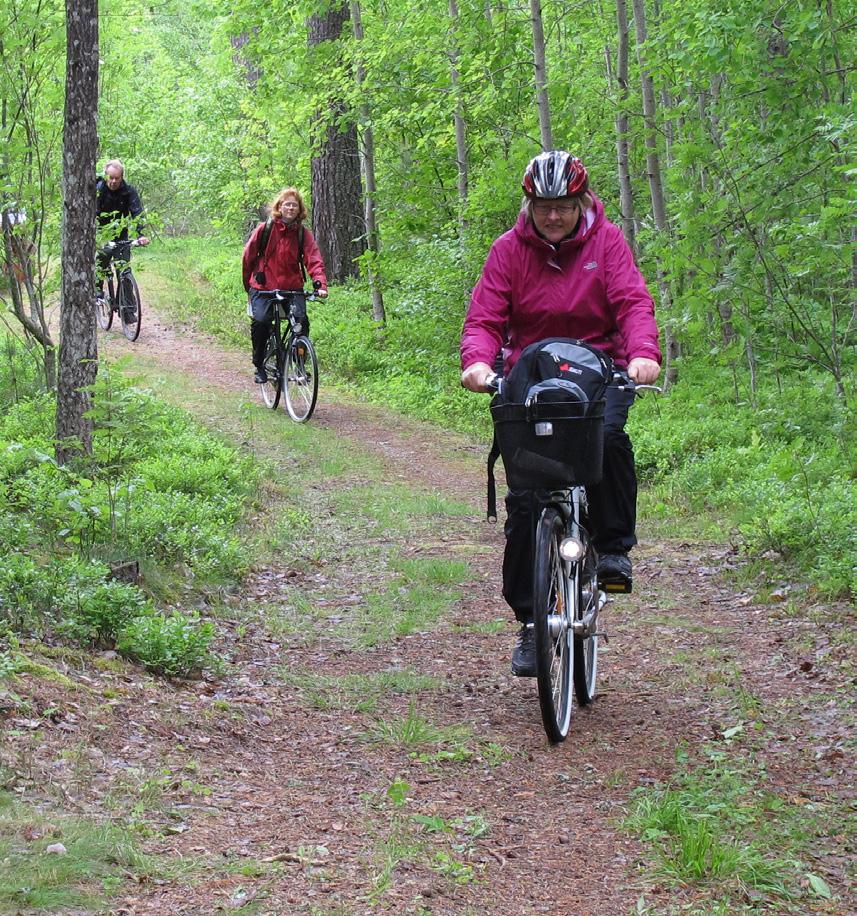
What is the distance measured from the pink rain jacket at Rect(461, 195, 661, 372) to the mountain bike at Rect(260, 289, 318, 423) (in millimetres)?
7499

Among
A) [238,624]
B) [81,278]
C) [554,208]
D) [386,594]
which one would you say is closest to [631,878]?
[554,208]

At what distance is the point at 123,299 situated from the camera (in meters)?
17.0

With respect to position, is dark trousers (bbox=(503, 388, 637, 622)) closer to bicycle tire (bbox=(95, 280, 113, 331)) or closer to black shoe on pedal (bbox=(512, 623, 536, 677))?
black shoe on pedal (bbox=(512, 623, 536, 677))

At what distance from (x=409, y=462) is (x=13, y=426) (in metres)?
3.80

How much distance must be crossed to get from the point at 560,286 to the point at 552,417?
789mm

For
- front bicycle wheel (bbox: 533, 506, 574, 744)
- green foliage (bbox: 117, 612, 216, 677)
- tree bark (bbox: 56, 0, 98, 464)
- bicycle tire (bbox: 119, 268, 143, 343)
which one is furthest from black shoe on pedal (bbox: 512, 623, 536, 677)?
bicycle tire (bbox: 119, 268, 143, 343)

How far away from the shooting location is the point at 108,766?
4.09 meters

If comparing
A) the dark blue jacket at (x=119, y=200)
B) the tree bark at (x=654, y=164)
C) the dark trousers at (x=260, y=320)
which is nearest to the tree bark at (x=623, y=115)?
the tree bark at (x=654, y=164)

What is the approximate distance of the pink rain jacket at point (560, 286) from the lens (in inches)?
189

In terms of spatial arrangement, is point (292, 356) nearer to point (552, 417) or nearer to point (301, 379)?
point (301, 379)

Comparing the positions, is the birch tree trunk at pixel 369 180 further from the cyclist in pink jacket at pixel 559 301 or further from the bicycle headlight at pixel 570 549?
the bicycle headlight at pixel 570 549

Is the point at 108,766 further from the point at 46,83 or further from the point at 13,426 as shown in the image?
the point at 46,83

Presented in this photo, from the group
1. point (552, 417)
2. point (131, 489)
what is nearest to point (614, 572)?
point (552, 417)

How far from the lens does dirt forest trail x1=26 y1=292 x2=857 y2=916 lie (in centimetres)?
343
